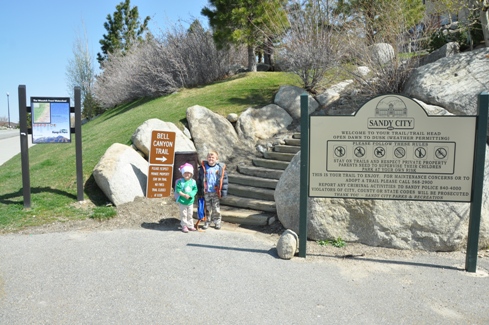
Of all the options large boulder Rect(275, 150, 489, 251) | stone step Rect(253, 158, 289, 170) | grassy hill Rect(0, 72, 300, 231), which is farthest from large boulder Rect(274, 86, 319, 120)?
large boulder Rect(275, 150, 489, 251)

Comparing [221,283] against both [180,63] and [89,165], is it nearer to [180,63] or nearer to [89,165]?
[89,165]

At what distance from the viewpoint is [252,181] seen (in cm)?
862

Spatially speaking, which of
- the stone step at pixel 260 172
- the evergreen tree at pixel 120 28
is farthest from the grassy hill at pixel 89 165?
the evergreen tree at pixel 120 28

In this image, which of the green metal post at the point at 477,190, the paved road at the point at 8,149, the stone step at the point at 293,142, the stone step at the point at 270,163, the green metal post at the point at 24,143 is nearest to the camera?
the green metal post at the point at 477,190

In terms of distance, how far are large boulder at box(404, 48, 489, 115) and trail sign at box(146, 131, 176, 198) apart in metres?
5.18

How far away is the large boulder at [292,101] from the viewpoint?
11.2 meters

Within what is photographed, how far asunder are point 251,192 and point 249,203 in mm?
401

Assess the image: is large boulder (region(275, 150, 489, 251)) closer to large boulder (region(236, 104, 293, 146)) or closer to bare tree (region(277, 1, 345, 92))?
large boulder (region(236, 104, 293, 146))

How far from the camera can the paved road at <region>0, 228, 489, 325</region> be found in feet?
13.6

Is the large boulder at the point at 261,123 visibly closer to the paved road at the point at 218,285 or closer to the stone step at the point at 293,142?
the stone step at the point at 293,142

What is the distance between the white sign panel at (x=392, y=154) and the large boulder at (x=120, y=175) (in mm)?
3927

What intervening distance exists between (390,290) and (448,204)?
6.12 ft

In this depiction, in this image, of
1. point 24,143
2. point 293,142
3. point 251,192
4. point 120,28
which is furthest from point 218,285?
point 120,28

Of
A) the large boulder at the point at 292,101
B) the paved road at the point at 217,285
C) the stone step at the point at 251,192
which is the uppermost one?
the large boulder at the point at 292,101
